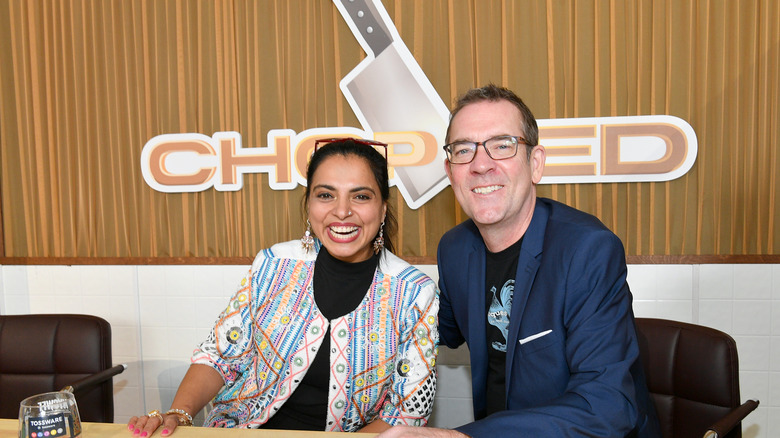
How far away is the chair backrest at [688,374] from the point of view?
70.1 inches

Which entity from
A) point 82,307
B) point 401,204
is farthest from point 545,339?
point 82,307

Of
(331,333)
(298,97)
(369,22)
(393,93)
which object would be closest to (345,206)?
(331,333)

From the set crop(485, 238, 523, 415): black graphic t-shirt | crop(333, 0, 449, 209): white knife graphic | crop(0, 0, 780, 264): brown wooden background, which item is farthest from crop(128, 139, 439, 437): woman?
crop(0, 0, 780, 264): brown wooden background

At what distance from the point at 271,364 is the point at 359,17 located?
1.97m

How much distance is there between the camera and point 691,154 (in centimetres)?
273

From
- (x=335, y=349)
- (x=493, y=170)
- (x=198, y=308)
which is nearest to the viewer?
(x=493, y=170)

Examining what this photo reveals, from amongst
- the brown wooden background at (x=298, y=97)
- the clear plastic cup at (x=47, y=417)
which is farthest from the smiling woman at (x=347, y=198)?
the brown wooden background at (x=298, y=97)

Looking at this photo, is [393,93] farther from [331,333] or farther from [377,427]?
[377,427]

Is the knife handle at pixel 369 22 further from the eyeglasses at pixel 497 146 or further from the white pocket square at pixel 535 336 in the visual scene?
the white pocket square at pixel 535 336

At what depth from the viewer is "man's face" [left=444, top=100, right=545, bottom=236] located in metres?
1.71

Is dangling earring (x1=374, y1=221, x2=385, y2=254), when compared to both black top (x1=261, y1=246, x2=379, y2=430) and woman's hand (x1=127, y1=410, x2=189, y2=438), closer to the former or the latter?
black top (x1=261, y1=246, x2=379, y2=430)

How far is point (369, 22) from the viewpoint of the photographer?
9.70 feet

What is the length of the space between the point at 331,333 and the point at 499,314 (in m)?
0.57

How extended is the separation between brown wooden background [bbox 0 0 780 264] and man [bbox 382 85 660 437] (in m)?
1.14
